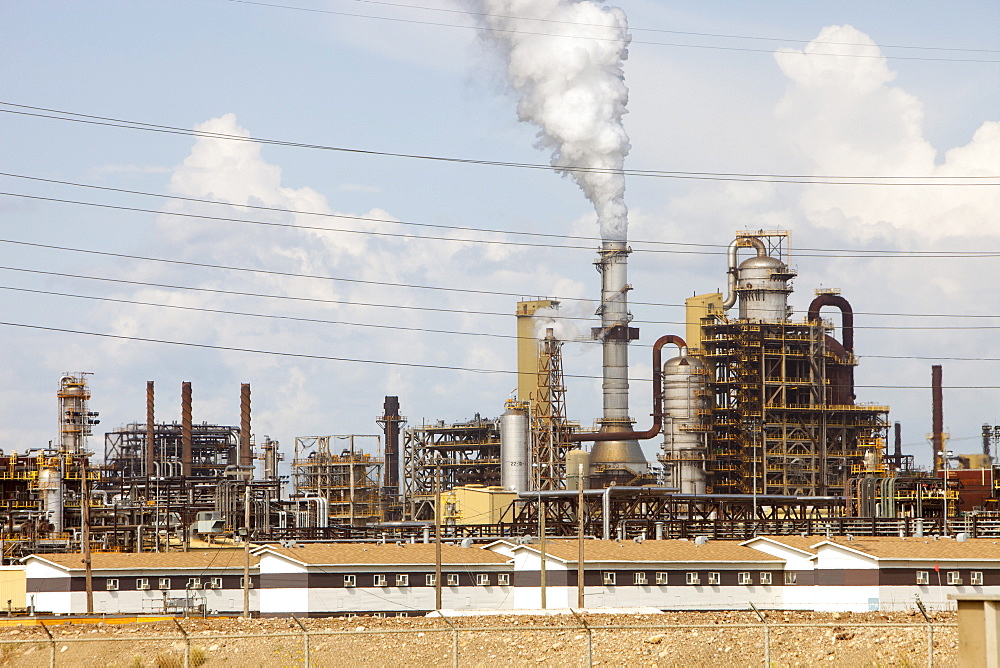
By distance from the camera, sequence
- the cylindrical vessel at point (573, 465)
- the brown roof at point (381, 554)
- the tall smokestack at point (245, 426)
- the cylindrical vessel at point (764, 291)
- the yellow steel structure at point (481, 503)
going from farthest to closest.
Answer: the tall smokestack at point (245, 426), the cylindrical vessel at point (764, 291), the yellow steel structure at point (481, 503), the cylindrical vessel at point (573, 465), the brown roof at point (381, 554)

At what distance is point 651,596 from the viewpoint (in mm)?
49156

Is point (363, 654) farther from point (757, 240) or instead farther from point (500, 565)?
point (757, 240)

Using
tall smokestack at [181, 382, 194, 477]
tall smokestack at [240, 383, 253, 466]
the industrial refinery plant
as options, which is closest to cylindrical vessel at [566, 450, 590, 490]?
the industrial refinery plant

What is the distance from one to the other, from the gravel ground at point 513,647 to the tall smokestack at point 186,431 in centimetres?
7291

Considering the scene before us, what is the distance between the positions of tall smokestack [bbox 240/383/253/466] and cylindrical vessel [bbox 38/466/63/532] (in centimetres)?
2195

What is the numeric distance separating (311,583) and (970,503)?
4618 cm

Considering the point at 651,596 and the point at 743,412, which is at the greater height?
the point at 743,412

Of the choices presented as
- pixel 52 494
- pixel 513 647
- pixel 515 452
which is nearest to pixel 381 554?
pixel 513 647

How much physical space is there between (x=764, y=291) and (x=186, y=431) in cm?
4591

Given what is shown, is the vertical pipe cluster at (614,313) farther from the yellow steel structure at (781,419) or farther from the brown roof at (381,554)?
the brown roof at (381,554)

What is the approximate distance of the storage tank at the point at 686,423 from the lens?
288ft

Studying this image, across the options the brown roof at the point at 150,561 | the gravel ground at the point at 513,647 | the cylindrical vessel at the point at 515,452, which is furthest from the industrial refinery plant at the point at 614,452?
the gravel ground at the point at 513,647

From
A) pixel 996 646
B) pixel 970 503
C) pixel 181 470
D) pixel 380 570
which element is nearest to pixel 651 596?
pixel 380 570

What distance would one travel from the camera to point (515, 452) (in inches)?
3406
